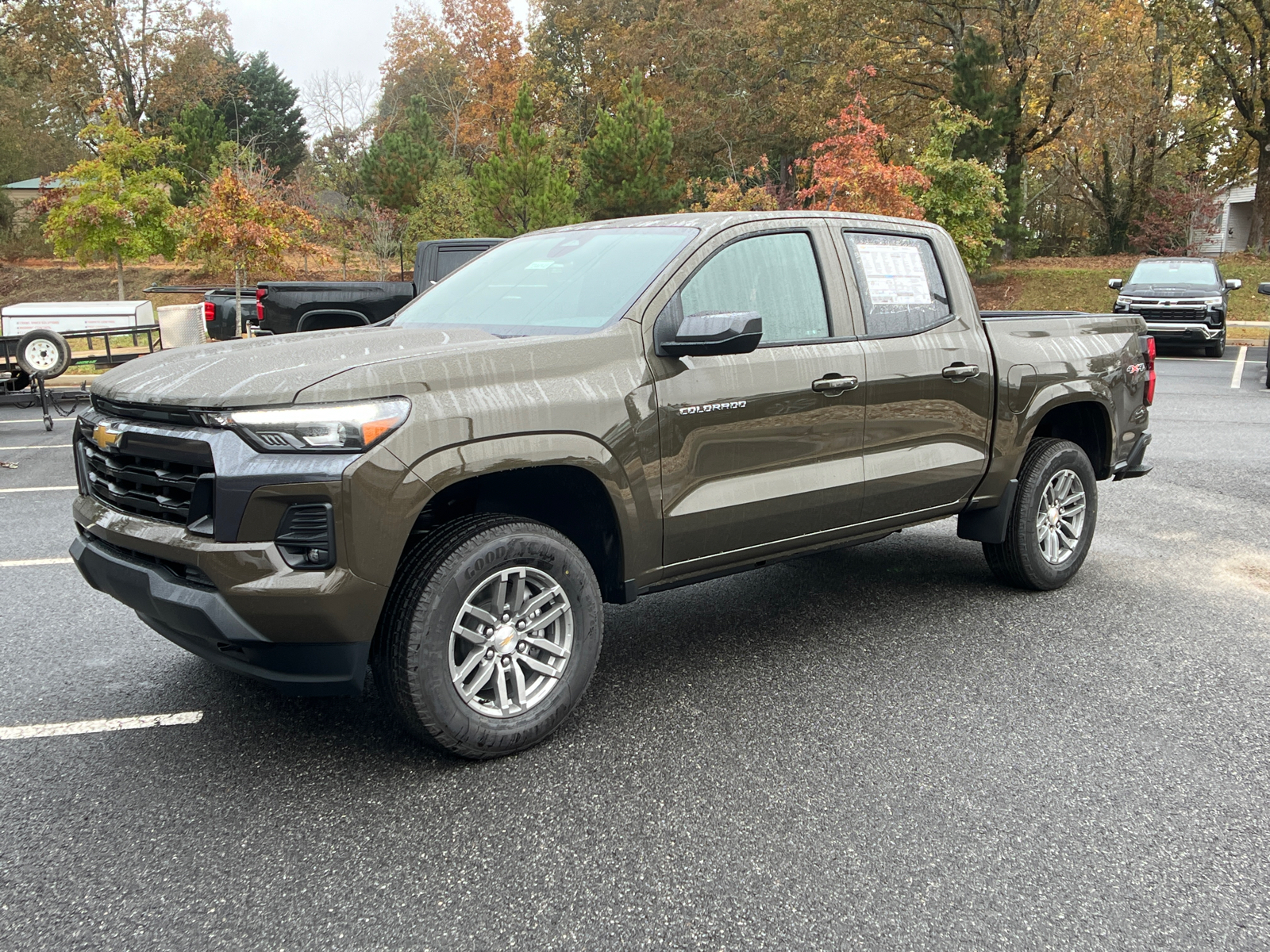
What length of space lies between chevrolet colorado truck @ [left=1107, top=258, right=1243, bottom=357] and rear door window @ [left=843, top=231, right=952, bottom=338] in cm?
1634

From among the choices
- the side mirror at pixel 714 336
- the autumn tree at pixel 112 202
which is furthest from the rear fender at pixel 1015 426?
the autumn tree at pixel 112 202

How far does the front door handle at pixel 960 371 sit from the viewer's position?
487 centimetres

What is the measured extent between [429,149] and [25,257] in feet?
56.9

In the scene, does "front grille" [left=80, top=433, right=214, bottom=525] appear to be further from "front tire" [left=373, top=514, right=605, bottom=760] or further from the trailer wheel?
the trailer wheel

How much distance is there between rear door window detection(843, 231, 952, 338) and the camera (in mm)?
4688

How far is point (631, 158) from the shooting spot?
32.9 m

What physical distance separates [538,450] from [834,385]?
1454 mm

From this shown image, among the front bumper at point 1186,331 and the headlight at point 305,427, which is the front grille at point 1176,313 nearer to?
the front bumper at point 1186,331

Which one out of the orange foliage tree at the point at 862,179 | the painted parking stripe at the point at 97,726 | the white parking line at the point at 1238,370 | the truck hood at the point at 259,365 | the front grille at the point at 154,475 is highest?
the orange foliage tree at the point at 862,179

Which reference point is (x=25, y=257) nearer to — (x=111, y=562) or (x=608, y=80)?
(x=608, y=80)

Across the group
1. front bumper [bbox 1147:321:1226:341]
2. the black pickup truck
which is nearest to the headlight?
the black pickup truck

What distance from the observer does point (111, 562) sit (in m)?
3.49

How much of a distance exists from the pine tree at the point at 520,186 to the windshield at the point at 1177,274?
1363 centimetres

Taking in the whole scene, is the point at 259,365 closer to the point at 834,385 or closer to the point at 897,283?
the point at 834,385
